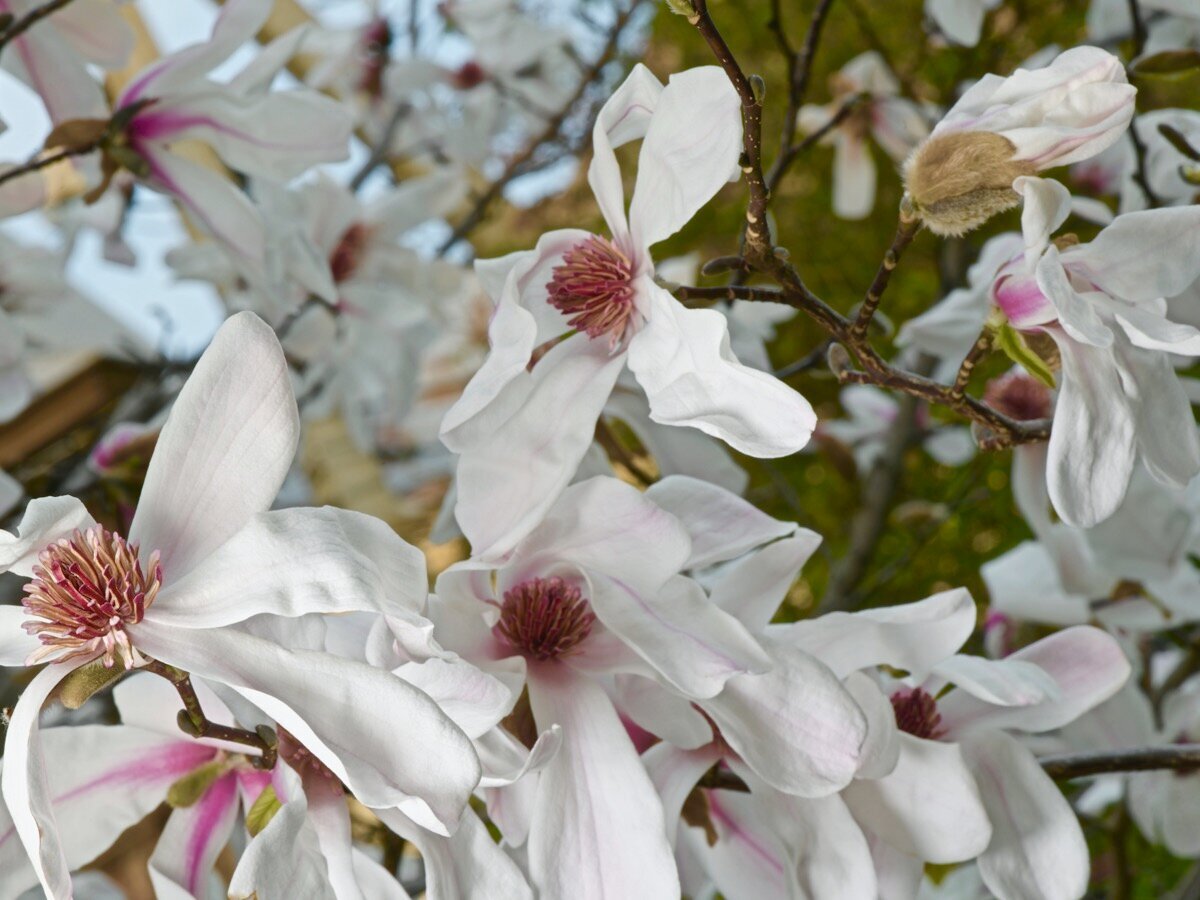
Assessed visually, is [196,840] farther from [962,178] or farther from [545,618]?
[962,178]

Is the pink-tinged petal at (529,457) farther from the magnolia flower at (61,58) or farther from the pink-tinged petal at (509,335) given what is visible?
the magnolia flower at (61,58)

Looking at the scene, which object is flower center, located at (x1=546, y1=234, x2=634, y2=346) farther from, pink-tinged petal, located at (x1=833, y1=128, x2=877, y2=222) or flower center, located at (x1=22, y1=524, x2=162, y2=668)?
pink-tinged petal, located at (x1=833, y1=128, x2=877, y2=222)

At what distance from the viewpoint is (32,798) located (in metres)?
0.23

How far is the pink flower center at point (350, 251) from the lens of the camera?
0.66m

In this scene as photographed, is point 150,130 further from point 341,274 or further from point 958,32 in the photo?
point 958,32

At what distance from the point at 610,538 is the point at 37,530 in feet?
0.38

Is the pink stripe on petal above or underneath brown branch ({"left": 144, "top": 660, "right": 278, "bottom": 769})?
underneath

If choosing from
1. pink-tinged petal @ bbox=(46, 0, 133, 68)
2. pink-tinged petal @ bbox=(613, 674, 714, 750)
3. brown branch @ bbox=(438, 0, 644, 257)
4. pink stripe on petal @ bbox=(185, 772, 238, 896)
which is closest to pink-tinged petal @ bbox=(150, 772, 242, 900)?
pink stripe on petal @ bbox=(185, 772, 238, 896)

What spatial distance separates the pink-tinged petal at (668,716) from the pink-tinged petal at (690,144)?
110 millimetres

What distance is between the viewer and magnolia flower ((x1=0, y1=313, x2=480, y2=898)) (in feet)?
0.72

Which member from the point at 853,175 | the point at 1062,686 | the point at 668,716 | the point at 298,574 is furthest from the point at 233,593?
the point at 853,175

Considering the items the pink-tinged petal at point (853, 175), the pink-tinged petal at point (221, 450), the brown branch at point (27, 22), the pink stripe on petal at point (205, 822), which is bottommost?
the pink-tinged petal at point (853, 175)

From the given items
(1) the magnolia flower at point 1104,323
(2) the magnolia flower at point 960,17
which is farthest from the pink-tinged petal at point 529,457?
(2) the magnolia flower at point 960,17

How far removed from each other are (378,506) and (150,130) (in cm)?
137
